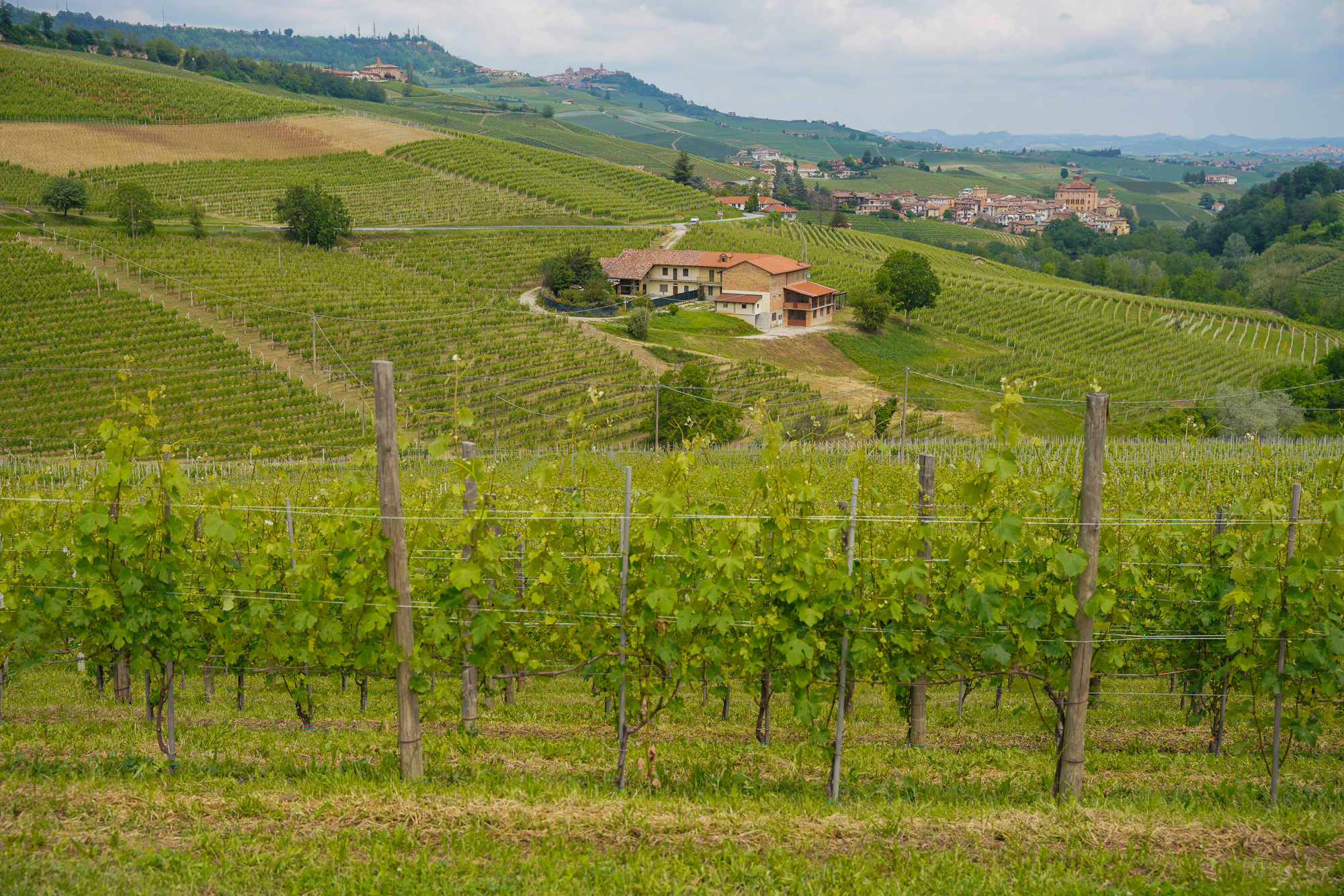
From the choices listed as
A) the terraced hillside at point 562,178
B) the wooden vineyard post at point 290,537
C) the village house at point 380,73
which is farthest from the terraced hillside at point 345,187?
the village house at point 380,73

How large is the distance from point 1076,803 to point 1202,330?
5834 cm

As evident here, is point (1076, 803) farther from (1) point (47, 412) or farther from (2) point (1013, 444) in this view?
(1) point (47, 412)

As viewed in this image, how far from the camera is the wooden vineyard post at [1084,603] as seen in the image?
4707mm

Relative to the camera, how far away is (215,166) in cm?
6128

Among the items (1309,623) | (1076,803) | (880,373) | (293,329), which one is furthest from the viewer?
(880,373)

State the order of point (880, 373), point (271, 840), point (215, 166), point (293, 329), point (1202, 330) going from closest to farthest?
point (271, 840) → point (293, 329) → point (880, 373) → point (1202, 330) → point (215, 166)

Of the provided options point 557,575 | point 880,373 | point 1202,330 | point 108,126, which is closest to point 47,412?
point 557,575

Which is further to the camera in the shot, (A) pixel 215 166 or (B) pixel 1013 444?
(A) pixel 215 166

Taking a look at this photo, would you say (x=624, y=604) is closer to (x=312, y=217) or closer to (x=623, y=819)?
(x=623, y=819)

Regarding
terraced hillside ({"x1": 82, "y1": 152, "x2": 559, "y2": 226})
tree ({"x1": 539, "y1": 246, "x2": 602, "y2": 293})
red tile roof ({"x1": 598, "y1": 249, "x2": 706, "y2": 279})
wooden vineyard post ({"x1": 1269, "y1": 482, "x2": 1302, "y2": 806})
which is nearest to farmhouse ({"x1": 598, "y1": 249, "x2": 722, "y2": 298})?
red tile roof ({"x1": 598, "y1": 249, "x2": 706, "y2": 279})

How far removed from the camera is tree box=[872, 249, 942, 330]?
157ft

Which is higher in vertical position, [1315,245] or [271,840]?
[1315,245]

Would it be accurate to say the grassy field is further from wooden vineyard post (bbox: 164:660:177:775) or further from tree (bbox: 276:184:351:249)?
tree (bbox: 276:184:351:249)

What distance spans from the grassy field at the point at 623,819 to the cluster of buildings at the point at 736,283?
136 feet
